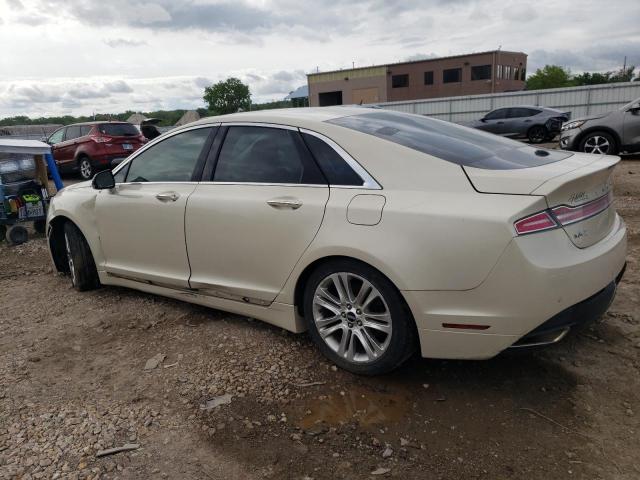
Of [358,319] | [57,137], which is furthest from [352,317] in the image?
[57,137]

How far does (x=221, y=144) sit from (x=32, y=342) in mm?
2071

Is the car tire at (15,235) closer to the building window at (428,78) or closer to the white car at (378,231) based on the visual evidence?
the white car at (378,231)

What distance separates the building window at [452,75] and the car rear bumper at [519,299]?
191 ft

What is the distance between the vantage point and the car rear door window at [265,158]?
3162 mm

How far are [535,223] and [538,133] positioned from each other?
17.4 meters

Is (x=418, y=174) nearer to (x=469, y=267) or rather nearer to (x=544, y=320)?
(x=469, y=267)

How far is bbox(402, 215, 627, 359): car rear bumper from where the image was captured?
92.8 inches

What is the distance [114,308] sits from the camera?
14.4ft

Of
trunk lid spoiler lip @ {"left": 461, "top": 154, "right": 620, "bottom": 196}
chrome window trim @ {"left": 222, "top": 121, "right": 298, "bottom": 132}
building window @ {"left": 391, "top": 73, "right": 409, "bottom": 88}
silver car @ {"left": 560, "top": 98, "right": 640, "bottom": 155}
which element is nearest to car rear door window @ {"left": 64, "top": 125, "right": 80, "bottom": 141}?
chrome window trim @ {"left": 222, "top": 121, "right": 298, "bottom": 132}

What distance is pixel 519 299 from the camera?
2.39 m

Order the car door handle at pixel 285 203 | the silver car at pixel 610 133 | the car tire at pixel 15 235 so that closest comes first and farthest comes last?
the car door handle at pixel 285 203, the car tire at pixel 15 235, the silver car at pixel 610 133

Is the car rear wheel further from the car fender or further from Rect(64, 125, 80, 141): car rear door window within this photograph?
the car fender

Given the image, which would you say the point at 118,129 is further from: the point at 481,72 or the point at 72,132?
the point at 481,72

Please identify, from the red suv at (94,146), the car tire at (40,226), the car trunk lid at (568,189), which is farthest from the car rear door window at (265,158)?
the red suv at (94,146)
